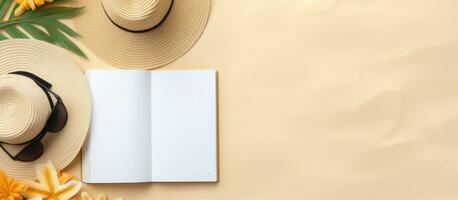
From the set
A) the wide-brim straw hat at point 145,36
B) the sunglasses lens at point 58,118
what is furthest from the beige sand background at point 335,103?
the sunglasses lens at point 58,118

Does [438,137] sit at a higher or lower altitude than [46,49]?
lower

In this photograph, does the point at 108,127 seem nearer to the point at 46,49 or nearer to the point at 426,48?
the point at 46,49

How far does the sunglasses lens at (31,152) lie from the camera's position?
1.37 m

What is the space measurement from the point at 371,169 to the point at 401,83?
0.27 meters

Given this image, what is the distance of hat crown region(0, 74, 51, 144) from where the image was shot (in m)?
1.28

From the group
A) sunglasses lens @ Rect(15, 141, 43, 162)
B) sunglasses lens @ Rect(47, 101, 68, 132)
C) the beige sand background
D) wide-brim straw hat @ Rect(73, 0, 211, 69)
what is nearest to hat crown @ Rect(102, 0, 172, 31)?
wide-brim straw hat @ Rect(73, 0, 211, 69)

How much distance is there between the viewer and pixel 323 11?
1478mm

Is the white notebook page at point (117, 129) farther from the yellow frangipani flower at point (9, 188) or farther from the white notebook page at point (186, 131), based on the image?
the yellow frangipani flower at point (9, 188)

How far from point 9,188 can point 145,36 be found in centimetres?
55

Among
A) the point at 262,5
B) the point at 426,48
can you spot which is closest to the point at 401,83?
the point at 426,48

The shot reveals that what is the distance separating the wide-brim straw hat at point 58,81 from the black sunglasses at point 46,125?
0.02 meters

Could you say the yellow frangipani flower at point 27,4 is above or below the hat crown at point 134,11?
above

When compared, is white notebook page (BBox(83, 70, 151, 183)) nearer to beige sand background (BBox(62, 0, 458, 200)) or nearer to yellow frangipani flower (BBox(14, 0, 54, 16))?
beige sand background (BBox(62, 0, 458, 200))

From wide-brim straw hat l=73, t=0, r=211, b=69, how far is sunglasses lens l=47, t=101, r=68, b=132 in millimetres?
196
